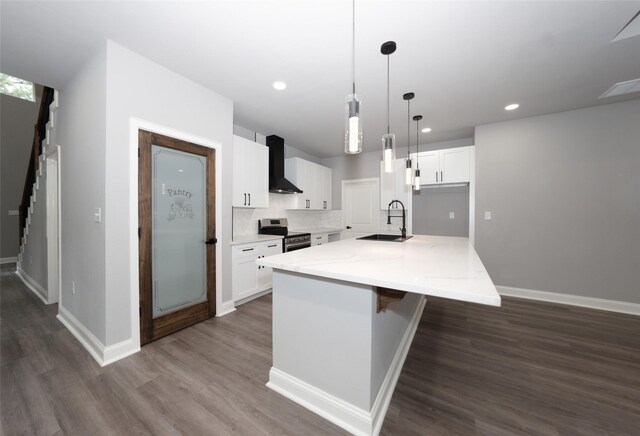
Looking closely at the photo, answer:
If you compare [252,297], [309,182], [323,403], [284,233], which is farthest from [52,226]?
[323,403]

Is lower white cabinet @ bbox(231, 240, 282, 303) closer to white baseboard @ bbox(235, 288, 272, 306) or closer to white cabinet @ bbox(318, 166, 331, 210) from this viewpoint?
white baseboard @ bbox(235, 288, 272, 306)

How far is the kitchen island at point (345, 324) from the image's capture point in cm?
130

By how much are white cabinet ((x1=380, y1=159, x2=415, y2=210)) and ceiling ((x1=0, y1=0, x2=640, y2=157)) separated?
1468mm

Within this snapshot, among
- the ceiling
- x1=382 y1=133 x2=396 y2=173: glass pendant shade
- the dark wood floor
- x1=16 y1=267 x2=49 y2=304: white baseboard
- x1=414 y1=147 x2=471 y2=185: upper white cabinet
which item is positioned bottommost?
the dark wood floor

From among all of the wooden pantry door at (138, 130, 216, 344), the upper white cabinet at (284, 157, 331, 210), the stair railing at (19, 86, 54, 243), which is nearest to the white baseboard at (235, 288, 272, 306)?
the wooden pantry door at (138, 130, 216, 344)

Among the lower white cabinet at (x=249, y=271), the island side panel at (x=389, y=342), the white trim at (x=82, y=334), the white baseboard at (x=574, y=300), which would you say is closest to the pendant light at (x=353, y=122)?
the island side panel at (x=389, y=342)

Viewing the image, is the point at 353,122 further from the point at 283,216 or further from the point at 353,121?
the point at 283,216

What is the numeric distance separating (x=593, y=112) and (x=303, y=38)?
4031 mm

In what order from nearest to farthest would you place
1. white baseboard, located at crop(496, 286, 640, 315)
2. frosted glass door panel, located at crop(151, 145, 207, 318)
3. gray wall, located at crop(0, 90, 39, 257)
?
frosted glass door panel, located at crop(151, 145, 207, 318), white baseboard, located at crop(496, 286, 640, 315), gray wall, located at crop(0, 90, 39, 257)

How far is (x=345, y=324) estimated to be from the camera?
143 cm

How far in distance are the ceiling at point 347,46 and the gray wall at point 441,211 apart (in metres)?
1.73

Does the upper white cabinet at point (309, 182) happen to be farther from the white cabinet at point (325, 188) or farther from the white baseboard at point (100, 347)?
the white baseboard at point (100, 347)

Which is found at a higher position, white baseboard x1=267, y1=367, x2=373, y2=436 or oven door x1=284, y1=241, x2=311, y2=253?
oven door x1=284, y1=241, x2=311, y2=253

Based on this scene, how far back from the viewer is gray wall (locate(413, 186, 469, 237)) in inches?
172
